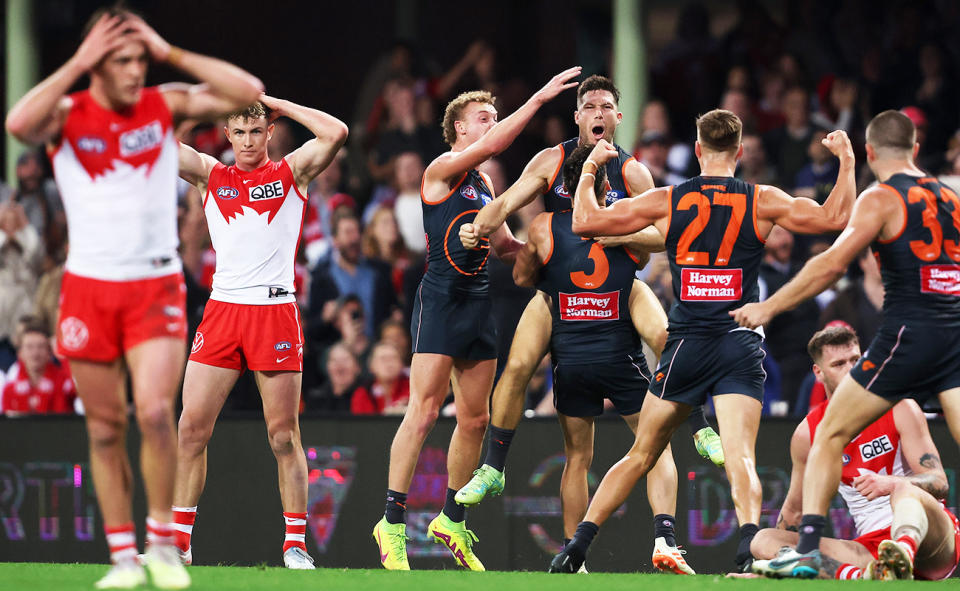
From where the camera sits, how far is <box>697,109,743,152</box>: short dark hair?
7211mm

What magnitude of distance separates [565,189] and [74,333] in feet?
11.2

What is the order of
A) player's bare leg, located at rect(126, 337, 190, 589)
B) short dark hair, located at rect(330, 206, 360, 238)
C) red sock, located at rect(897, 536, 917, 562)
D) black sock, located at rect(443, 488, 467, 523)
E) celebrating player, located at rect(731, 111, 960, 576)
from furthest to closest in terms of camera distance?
short dark hair, located at rect(330, 206, 360, 238) < black sock, located at rect(443, 488, 467, 523) < red sock, located at rect(897, 536, 917, 562) < celebrating player, located at rect(731, 111, 960, 576) < player's bare leg, located at rect(126, 337, 190, 589)

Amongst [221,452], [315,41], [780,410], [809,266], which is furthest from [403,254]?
[809,266]

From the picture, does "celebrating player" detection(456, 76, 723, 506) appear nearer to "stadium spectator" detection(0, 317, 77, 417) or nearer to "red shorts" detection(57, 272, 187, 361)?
"red shorts" detection(57, 272, 187, 361)

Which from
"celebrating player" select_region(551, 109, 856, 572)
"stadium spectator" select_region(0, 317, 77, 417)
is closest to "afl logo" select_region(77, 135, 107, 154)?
"celebrating player" select_region(551, 109, 856, 572)

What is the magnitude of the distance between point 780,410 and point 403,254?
3940mm

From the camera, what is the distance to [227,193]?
26.9 ft

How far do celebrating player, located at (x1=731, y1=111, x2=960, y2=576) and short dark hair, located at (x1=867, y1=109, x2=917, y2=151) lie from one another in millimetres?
169

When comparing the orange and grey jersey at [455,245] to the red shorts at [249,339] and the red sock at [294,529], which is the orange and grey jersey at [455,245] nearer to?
the red shorts at [249,339]

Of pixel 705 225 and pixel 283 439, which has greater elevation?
pixel 705 225

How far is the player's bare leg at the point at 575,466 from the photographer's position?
332 inches

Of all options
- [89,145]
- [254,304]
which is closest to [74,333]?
[89,145]

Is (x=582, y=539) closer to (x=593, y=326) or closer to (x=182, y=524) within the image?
(x=593, y=326)

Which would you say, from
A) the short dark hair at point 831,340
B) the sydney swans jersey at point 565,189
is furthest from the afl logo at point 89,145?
the short dark hair at point 831,340
